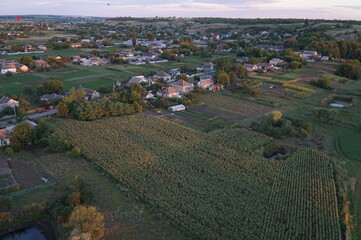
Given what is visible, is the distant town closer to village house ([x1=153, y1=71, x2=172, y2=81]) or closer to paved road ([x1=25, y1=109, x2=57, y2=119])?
paved road ([x1=25, y1=109, x2=57, y2=119])

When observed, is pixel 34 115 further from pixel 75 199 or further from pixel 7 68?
pixel 7 68

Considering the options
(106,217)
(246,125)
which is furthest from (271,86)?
(106,217)

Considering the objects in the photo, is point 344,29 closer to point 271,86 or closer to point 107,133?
point 271,86

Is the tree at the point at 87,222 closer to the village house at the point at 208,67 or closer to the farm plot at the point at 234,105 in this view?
the farm plot at the point at 234,105

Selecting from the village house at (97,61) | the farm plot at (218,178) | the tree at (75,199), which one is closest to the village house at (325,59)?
the farm plot at (218,178)

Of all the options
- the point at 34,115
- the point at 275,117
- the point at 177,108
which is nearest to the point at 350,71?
the point at 275,117
